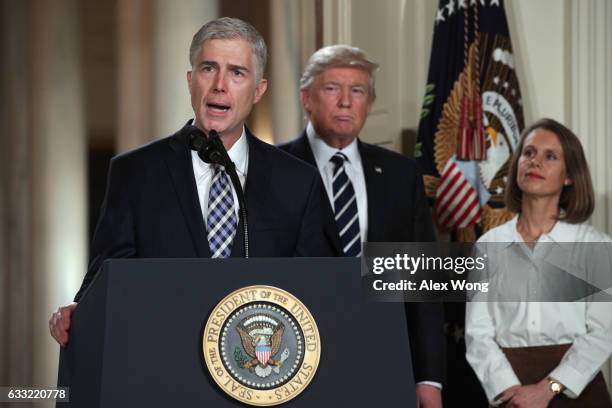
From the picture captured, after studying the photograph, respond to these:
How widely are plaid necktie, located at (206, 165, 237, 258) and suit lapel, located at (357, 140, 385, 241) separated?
1.23 meters

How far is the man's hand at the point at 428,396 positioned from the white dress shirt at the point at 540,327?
343 millimetres

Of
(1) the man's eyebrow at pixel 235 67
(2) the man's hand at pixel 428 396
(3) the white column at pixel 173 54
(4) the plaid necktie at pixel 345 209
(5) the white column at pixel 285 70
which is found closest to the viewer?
(1) the man's eyebrow at pixel 235 67

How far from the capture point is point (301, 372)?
176 cm

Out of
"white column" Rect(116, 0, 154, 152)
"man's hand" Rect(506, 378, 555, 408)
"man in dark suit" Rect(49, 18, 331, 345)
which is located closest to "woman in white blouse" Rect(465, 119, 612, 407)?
"man's hand" Rect(506, 378, 555, 408)

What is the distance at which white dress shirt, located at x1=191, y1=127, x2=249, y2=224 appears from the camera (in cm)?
228

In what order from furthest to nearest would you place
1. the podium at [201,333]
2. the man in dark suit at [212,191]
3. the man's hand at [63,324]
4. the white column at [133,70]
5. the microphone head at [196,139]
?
the white column at [133,70], the man in dark suit at [212,191], the man's hand at [63,324], the microphone head at [196,139], the podium at [201,333]

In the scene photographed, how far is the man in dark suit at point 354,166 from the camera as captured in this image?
136 inches

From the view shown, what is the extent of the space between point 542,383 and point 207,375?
180 centimetres

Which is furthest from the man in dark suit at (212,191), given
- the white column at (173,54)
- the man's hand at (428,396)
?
the white column at (173,54)

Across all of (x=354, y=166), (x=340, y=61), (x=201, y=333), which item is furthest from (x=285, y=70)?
(x=201, y=333)

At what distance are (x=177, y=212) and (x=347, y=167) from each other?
4.71 ft

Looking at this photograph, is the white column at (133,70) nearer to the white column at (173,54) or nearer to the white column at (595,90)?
the white column at (173,54)

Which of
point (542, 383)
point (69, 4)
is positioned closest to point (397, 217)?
point (542, 383)

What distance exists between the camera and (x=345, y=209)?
3.50 meters
